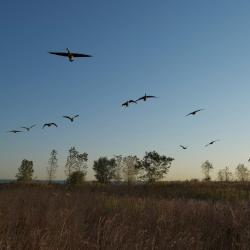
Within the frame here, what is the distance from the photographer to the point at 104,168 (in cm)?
8356

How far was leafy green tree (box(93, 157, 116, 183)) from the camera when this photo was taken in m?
82.6

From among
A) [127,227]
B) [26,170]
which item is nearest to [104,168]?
[26,170]

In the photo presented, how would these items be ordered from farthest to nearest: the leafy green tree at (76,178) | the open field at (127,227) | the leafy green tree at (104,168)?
1. the leafy green tree at (104,168)
2. the leafy green tree at (76,178)
3. the open field at (127,227)

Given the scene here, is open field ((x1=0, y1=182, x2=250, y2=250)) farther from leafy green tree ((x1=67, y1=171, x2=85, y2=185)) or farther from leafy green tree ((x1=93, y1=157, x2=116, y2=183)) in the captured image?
leafy green tree ((x1=93, y1=157, x2=116, y2=183))

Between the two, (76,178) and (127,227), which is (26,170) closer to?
(76,178)

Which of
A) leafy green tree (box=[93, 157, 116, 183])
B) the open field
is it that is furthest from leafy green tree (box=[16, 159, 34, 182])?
the open field

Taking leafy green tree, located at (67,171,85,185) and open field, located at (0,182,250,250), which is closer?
open field, located at (0,182,250,250)

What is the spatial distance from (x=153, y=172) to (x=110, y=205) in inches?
1993

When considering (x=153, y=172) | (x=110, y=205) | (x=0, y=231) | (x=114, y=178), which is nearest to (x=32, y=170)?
(x=114, y=178)

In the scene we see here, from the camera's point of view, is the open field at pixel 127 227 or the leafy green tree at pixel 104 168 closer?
the open field at pixel 127 227

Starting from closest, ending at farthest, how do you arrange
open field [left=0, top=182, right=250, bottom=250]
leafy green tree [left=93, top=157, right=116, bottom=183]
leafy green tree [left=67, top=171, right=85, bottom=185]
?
1. open field [left=0, top=182, right=250, bottom=250]
2. leafy green tree [left=67, top=171, right=85, bottom=185]
3. leafy green tree [left=93, top=157, right=116, bottom=183]

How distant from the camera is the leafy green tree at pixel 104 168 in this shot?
8262cm

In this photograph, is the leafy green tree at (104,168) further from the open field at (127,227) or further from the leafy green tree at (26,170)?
the open field at (127,227)

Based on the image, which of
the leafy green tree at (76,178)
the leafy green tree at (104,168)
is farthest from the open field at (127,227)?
the leafy green tree at (104,168)
